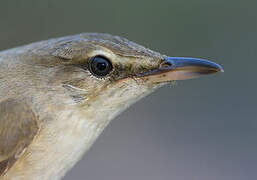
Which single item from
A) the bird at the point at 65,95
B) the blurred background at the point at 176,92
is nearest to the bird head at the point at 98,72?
the bird at the point at 65,95

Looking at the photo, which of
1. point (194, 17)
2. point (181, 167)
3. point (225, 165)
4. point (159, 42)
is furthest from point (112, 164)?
point (194, 17)

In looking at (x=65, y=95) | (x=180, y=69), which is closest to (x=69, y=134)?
(x=65, y=95)

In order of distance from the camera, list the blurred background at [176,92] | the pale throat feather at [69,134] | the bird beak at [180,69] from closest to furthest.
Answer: the pale throat feather at [69,134] → the bird beak at [180,69] → the blurred background at [176,92]

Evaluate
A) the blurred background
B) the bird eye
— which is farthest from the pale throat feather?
the blurred background

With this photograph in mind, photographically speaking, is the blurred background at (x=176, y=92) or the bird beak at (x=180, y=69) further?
the blurred background at (x=176, y=92)

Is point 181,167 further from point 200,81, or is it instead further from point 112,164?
point 200,81

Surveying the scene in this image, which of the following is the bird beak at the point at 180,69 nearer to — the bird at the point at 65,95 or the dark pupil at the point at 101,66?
the bird at the point at 65,95

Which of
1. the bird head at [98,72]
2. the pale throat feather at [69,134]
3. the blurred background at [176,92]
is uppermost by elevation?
the blurred background at [176,92]
